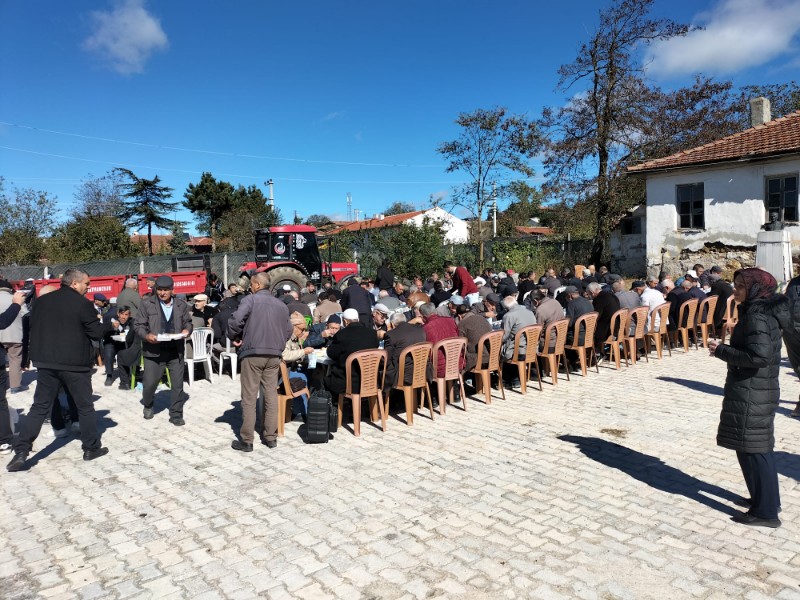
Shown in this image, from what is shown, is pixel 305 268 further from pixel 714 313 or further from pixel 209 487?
pixel 209 487

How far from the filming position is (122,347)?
8477 mm

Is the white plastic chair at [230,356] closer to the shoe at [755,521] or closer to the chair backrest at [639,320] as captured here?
the chair backrest at [639,320]

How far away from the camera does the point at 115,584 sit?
3.27 meters

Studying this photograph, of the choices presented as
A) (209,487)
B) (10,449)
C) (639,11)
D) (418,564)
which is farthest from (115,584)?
(639,11)

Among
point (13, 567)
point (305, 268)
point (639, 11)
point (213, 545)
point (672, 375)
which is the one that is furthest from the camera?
point (639, 11)

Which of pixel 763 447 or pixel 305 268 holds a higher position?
pixel 305 268

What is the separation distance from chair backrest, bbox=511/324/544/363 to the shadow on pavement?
1852 mm

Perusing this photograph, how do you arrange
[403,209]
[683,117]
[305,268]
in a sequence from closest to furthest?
[305,268]
[683,117]
[403,209]

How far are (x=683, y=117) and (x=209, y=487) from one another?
26494 millimetres

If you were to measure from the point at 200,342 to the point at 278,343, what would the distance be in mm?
3518

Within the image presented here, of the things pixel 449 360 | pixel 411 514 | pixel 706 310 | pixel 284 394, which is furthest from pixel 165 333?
pixel 706 310

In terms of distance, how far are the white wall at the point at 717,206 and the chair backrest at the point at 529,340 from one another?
13.5 m

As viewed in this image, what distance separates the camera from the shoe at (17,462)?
5055mm

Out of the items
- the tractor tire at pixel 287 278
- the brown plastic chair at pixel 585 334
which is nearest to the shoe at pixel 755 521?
the brown plastic chair at pixel 585 334
